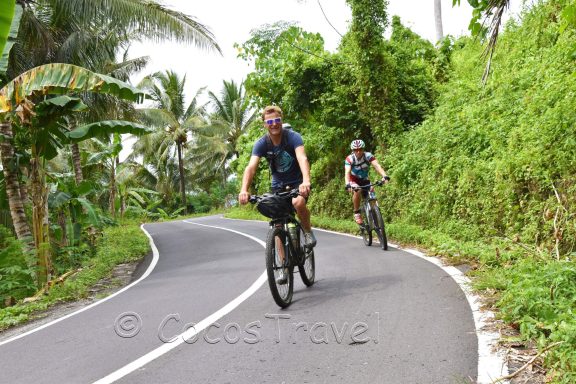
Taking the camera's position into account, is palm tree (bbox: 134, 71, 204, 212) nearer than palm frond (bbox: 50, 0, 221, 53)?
No

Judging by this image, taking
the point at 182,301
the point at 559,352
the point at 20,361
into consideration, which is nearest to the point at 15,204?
the point at 182,301

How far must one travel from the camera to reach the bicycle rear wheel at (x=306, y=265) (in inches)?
228

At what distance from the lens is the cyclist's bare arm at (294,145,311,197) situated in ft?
16.9

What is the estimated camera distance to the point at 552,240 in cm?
604

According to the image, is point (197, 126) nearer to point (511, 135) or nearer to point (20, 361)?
point (511, 135)

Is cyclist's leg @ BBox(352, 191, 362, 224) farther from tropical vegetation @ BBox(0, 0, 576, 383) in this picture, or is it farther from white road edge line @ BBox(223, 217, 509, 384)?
white road edge line @ BBox(223, 217, 509, 384)

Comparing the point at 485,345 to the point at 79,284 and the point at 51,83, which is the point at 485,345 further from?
the point at 51,83

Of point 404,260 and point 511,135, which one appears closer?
point 404,260

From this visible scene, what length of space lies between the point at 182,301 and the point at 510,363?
4.00 metres

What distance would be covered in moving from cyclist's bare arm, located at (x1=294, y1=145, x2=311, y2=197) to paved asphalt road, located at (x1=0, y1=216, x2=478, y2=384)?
1.16 meters

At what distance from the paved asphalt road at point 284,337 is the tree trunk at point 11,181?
167 inches

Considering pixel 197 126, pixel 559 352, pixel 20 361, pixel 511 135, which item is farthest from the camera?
pixel 197 126

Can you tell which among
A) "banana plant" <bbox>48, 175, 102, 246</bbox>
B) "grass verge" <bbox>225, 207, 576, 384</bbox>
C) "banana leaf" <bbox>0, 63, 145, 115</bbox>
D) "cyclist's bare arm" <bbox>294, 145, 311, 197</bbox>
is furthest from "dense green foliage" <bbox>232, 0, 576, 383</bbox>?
"banana plant" <bbox>48, 175, 102, 246</bbox>

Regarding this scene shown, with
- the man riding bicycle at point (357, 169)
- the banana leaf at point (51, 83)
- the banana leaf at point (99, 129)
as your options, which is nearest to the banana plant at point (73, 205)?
the banana leaf at point (99, 129)
